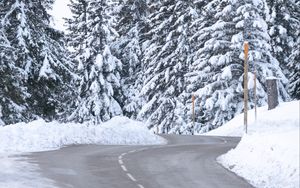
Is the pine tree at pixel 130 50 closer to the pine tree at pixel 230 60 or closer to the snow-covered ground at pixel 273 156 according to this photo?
the pine tree at pixel 230 60

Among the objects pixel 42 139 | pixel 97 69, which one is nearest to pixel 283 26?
pixel 97 69

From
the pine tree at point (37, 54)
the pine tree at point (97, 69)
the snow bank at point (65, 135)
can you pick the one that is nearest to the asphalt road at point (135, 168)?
the snow bank at point (65, 135)

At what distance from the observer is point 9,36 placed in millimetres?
29703

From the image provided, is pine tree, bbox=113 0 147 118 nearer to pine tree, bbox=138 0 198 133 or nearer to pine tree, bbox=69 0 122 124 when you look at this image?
pine tree, bbox=138 0 198 133

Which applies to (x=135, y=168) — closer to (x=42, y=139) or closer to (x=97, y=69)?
(x=42, y=139)

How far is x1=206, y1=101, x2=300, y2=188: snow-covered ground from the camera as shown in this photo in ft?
39.3

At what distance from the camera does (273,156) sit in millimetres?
13297

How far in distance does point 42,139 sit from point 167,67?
26214 mm

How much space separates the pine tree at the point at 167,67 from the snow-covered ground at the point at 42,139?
49.2 feet

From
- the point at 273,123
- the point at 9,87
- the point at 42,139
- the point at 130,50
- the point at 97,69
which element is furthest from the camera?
the point at 130,50

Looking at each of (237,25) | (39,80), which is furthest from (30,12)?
(237,25)

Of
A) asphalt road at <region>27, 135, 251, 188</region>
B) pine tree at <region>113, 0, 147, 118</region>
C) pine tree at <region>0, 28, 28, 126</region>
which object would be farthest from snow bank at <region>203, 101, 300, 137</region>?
pine tree at <region>113, 0, 147, 118</region>

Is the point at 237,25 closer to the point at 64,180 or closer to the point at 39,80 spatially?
the point at 39,80

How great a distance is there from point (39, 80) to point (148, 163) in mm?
13059
